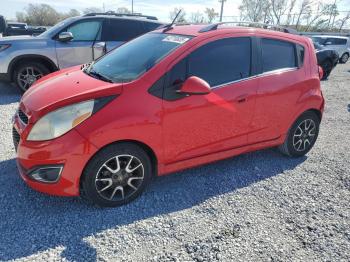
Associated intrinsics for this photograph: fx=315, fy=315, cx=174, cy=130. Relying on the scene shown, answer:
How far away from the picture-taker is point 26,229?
2717 mm

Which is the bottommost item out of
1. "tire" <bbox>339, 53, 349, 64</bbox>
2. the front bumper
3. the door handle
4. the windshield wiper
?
"tire" <bbox>339, 53, 349, 64</bbox>

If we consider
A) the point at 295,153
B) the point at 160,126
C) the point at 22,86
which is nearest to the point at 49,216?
the point at 160,126

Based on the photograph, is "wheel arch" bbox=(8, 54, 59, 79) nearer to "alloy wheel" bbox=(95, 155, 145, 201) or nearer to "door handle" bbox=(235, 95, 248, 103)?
"alloy wheel" bbox=(95, 155, 145, 201)

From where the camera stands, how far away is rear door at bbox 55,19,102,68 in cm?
692

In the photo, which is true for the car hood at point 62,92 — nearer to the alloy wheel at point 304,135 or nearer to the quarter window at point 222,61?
the quarter window at point 222,61

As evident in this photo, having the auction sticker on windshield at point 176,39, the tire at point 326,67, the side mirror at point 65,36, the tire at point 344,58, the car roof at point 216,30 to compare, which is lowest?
the tire at point 344,58

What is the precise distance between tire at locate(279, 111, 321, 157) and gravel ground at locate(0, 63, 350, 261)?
34 centimetres

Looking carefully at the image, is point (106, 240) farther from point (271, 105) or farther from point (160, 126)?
point (271, 105)

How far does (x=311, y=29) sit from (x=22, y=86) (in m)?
54.0

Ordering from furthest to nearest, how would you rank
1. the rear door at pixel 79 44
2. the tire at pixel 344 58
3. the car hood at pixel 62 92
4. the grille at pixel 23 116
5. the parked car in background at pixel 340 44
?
1. the tire at pixel 344 58
2. the parked car in background at pixel 340 44
3. the rear door at pixel 79 44
4. the grille at pixel 23 116
5. the car hood at pixel 62 92

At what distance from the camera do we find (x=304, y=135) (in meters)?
4.39

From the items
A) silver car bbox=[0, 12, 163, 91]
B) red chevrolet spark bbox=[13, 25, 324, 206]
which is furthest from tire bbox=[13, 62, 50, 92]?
red chevrolet spark bbox=[13, 25, 324, 206]

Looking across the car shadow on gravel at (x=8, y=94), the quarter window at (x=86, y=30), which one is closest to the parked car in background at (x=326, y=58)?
the quarter window at (x=86, y=30)

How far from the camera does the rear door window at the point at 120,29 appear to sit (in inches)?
288
